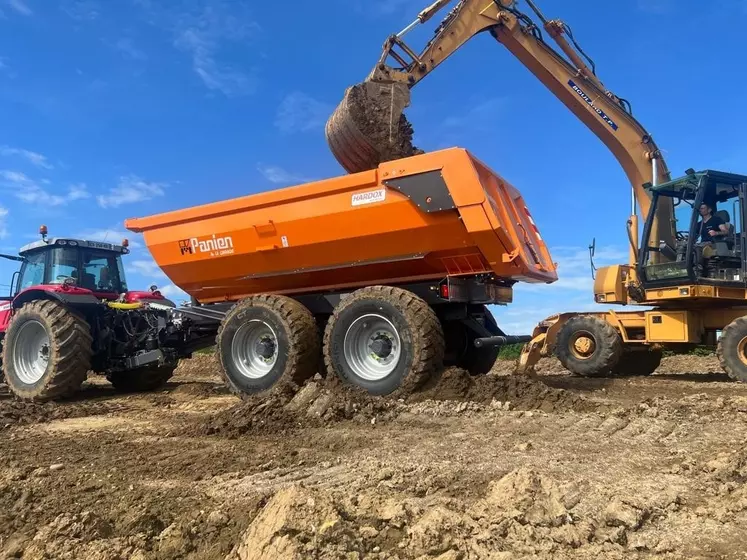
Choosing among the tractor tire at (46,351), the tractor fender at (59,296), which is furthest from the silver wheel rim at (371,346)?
the tractor fender at (59,296)

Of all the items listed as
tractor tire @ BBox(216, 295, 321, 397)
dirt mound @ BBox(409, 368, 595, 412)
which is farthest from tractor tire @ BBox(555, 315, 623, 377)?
tractor tire @ BBox(216, 295, 321, 397)

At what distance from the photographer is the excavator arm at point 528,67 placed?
7816 millimetres

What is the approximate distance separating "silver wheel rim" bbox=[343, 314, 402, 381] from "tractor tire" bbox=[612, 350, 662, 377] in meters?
5.94

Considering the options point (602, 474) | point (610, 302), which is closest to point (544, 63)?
point (610, 302)

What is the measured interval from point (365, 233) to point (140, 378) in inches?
201

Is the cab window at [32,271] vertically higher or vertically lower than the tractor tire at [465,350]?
higher

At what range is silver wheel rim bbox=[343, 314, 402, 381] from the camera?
6.38 m

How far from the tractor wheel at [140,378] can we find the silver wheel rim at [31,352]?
118 cm

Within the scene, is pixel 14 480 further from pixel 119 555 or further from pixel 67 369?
pixel 67 369

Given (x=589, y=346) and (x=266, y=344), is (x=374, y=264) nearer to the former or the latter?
(x=266, y=344)

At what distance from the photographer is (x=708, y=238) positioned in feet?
30.5

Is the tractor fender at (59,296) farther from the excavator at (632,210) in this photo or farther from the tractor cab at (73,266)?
the excavator at (632,210)

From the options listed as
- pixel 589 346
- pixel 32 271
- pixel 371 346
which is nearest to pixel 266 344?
pixel 371 346

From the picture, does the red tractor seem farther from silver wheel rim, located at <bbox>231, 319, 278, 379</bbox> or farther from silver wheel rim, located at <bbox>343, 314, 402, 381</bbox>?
silver wheel rim, located at <bbox>343, 314, 402, 381</bbox>
